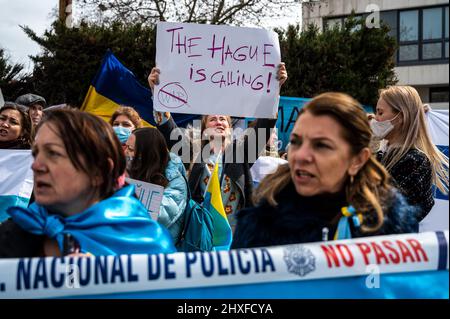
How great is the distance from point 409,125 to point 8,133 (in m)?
3.14

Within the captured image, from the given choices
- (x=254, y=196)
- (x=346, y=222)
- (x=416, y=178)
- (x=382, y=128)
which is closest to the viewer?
(x=346, y=222)

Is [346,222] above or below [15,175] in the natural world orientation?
above

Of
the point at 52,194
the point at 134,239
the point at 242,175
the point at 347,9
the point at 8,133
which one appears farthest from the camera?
the point at 347,9

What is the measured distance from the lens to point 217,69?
390 cm

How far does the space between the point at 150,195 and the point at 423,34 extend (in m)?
25.8

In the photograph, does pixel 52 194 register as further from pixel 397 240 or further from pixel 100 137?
pixel 397 240

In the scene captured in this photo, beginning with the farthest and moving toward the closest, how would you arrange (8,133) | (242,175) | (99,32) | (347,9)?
1. (347,9)
2. (99,32)
3. (8,133)
4. (242,175)

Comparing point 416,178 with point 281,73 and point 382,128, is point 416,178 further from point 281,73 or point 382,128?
point 281,73

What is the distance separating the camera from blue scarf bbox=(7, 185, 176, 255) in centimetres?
171

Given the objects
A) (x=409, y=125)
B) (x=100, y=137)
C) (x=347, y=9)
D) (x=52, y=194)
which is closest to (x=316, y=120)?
(x=100, y=137)

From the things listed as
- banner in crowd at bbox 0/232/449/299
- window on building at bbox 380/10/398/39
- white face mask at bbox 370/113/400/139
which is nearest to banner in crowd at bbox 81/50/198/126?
white face mask at bbox 370/113/400/139

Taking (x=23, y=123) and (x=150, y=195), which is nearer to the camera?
(x=150, y=195)

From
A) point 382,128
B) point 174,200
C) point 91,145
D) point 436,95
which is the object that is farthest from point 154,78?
point 436,95
